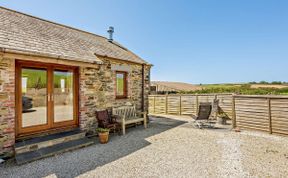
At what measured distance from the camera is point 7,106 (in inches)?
178

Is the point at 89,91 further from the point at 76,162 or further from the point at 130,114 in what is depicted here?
the point at 76,162

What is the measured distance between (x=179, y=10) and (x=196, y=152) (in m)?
10.2

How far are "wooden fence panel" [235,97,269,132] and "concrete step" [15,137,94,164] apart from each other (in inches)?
285

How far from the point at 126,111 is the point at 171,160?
4472mm

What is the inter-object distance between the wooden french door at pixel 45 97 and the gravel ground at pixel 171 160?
163cm

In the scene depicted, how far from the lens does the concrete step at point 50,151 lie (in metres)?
4.18

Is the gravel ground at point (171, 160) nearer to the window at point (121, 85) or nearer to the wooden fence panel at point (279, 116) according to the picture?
the wooden fence panel at point (279, 116)

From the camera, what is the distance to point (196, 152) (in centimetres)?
493

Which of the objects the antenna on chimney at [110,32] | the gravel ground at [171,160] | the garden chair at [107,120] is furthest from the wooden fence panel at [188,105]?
the antenna on chimney at [110,32]

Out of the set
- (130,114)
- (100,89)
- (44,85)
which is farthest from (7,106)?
(130,114)

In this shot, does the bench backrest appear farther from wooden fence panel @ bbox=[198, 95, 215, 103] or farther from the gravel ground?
wooden fence panel @ bbox=[198, 95, 215, 103]

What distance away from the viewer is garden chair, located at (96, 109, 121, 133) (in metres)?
6.82

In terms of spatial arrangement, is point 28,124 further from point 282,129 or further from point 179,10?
point 179,10

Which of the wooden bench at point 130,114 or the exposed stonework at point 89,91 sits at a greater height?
the exposed stonework at point 89,91
